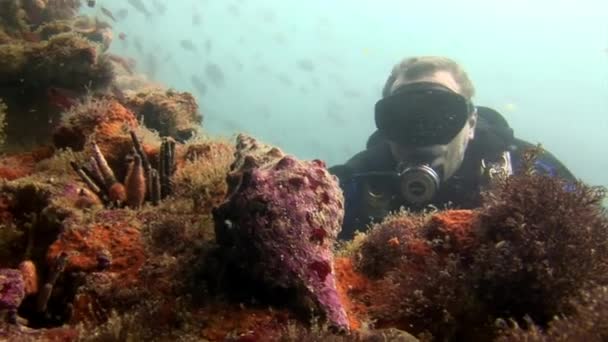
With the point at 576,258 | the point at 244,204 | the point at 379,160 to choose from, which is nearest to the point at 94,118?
the point at 244,204

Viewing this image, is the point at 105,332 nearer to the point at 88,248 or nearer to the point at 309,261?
the point at 88,248

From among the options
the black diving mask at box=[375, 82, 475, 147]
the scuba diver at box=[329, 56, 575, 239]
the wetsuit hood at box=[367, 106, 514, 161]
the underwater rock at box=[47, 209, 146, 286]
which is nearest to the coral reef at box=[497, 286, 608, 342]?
the underwater rock at box=[47, 209, 146, 286]

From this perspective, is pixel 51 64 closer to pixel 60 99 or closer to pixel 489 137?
pixel 60 99

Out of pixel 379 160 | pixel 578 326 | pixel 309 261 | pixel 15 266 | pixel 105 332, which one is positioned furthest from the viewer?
pixel 379 160

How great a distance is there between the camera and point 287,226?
10.8 feet

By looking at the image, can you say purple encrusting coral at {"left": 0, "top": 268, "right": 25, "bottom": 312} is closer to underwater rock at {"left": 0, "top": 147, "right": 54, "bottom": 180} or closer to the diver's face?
underwater rock at {"left": 0, "top": 147, "right": 54, "bottom": 180}

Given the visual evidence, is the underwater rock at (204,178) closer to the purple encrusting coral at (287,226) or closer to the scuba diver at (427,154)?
the purple encrusting coral at (287,226)

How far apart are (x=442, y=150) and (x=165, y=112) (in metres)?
4.47

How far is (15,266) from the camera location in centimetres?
412

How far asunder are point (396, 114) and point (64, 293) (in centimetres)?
529

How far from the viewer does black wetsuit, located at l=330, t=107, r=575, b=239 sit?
7465mm

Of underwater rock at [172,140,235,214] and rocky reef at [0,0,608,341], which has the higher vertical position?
underwater rock at [172,140,235,214]

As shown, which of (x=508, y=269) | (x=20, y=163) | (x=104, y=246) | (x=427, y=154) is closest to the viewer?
(x=508, y=269)

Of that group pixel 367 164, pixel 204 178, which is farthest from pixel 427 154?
pixel 204 178
